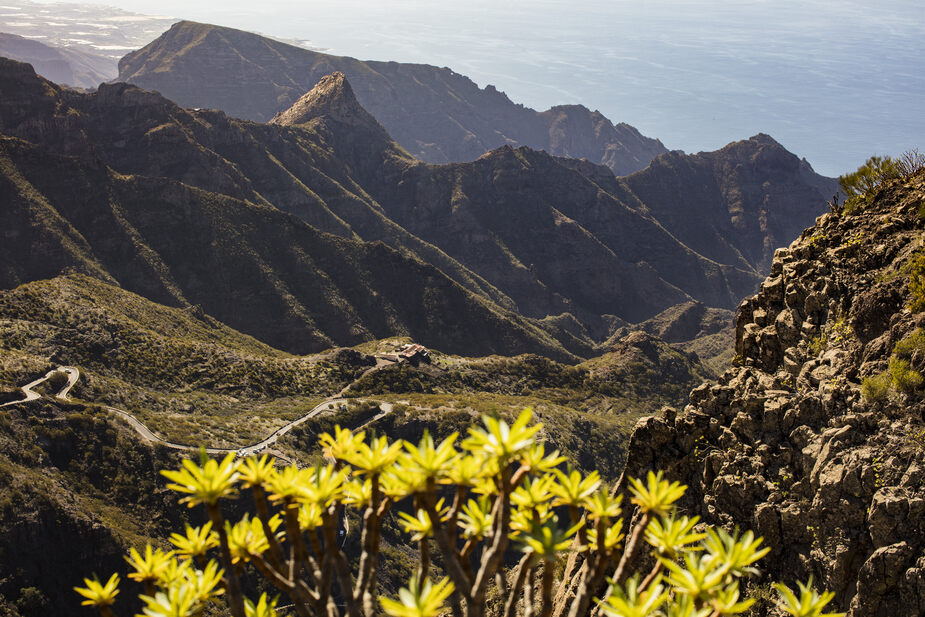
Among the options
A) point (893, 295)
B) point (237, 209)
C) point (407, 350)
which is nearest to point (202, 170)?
point (237, 209)

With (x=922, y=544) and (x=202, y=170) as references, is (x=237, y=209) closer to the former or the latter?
(x=202, y=170)

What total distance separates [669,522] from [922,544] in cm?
901

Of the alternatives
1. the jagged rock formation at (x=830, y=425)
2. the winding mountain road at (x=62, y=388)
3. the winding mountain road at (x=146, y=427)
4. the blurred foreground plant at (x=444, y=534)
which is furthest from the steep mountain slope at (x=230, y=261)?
the blurred foreground plant at (x=444, y=534)

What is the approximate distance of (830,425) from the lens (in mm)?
15914

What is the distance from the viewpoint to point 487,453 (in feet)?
24.7

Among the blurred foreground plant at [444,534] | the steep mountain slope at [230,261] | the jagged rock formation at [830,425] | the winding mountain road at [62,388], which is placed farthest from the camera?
the steep mountain slope at [230,261]

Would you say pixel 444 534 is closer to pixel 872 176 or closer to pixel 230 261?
pixel 872 176

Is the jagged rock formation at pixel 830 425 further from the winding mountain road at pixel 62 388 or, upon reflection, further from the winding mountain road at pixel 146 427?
the winding mountain road at pixel 62 388

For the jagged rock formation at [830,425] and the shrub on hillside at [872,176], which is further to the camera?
the shrub on hillside at [872,176]

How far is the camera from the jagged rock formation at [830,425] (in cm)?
1362

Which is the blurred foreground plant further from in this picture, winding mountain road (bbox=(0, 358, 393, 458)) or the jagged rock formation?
winding mountain road (bbox=(0, 358, 393, 458))

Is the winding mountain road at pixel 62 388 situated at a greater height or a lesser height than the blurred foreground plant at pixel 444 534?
lesser

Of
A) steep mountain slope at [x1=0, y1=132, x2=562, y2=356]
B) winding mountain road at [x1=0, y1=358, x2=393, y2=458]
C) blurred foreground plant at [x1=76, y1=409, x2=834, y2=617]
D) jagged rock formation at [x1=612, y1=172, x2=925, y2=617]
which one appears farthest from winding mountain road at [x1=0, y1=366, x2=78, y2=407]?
blurred foreground plant at [x1=76, y1=409, x2=834, y2=617]

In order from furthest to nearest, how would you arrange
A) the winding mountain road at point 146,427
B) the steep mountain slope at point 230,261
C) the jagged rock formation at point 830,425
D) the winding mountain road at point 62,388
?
the steep mountain slope at point 230,261 < the winding mountain road at point 146,427 < the winding mountain road at point 62,388 < the jagged rock formation at point 830,425
